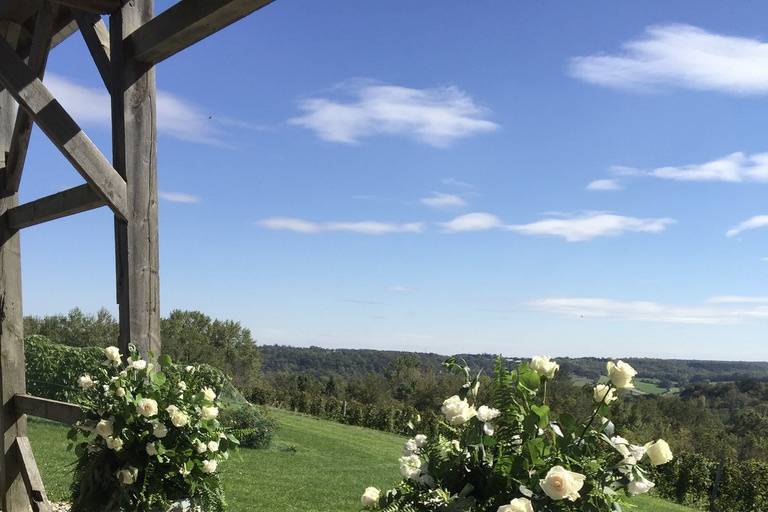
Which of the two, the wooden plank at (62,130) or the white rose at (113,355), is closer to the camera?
the white rose at (113,355)

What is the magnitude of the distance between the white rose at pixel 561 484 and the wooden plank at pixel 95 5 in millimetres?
2928

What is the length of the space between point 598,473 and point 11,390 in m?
4.38

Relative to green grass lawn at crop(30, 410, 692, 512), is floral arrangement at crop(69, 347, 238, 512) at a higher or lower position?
higher

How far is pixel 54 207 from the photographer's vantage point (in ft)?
12.4

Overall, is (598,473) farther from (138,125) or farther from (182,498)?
(138,125)

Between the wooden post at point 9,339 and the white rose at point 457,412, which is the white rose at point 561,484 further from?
the wooden post at point 9,339

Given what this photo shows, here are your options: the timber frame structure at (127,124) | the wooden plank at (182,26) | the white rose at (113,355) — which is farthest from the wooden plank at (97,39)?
the white rose at (113,355)

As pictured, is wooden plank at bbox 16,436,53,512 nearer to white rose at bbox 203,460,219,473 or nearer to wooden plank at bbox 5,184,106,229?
wooden plank at bbox 5,184,106,229

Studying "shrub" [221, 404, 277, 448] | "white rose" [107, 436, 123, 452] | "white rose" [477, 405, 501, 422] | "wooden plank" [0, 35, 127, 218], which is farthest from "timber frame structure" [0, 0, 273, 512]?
"shrub" [221, 404, 277, 448]

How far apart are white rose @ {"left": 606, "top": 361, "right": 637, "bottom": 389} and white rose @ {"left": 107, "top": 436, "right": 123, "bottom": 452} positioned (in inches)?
79.5

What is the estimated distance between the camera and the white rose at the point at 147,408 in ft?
8.72

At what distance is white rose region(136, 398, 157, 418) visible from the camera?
105 inches

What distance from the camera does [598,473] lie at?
57.9 inches

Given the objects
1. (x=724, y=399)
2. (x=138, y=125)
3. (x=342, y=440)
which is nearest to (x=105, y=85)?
(x=138, y=125)
